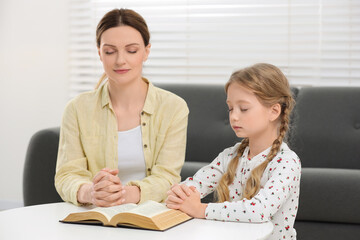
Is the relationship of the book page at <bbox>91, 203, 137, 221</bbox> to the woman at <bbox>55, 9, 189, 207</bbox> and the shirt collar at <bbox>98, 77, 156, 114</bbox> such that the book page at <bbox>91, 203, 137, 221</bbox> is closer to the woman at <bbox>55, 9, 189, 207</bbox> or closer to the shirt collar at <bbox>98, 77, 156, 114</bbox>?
the woman at <bbox>55, 9, 189, 207</bbox>

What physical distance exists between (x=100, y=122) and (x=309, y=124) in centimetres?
148

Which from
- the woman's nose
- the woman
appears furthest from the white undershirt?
the woman's nose

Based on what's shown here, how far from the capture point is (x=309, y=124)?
307cm

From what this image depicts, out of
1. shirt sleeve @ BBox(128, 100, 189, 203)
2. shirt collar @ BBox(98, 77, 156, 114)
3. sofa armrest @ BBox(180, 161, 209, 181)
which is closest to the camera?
shirt sleeve @ BBox(128, 100, 189, 203)

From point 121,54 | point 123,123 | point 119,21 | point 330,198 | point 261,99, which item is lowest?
point 330,198

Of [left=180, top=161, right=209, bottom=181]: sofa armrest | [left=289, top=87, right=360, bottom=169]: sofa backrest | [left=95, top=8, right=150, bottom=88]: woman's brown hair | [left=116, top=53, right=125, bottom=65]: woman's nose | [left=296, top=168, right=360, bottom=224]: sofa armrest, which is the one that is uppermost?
[left=95, top=8, right=150, bottom=88]: woman's brown hair

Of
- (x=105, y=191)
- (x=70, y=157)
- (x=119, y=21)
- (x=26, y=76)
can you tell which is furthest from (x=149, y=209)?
(x=26, y=76)

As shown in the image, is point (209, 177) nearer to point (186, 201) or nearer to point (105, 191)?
point (186, 201)

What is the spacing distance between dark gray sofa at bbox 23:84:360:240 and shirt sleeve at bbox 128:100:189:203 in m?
0.81

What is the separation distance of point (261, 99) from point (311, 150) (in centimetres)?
152

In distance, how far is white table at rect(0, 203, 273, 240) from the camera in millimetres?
1287

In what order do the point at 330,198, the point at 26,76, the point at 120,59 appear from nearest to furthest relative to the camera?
1. the point at 120,59
2. the point at 330,198
3. the point at 26,76

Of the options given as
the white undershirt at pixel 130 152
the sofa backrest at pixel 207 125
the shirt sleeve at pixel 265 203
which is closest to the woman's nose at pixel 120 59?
the white undershirt at pixel 130 152

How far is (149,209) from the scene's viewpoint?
144 cm
